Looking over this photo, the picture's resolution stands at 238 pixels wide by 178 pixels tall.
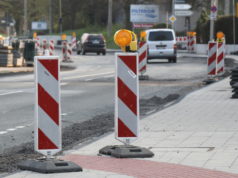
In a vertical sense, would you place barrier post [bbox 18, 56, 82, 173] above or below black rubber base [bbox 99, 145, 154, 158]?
above

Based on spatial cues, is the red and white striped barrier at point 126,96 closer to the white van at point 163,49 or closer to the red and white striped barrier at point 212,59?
the red and white striped barrier at point 212,59

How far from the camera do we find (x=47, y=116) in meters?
8.89

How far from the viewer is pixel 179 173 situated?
841 centimetres

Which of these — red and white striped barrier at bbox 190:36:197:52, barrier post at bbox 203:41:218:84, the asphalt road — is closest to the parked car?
red and white striped barrier at bbox 190:36:197:52

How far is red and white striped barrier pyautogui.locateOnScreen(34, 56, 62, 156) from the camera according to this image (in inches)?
344

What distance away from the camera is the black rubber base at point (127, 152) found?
31.6ft

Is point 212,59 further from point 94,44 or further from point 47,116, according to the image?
point 94,44

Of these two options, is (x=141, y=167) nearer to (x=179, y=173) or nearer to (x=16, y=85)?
(x=179, y=173)

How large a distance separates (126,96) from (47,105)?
49.9 inches

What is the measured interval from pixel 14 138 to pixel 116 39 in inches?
117

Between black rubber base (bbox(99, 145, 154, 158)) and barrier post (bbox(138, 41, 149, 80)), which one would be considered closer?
black rubber base (bbox(99, 145, 154, 158))

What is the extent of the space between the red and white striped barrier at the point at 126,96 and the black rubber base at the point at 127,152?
14 cm

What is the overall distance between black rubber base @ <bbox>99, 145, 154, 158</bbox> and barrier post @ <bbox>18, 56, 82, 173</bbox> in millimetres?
944

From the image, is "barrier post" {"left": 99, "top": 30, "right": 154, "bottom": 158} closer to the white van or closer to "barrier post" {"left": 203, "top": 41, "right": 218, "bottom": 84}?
"barrier post" {"left": 203, "top": 41, "right": 218, "bottom": 84}
